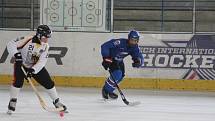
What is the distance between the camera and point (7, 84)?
38.6 feet

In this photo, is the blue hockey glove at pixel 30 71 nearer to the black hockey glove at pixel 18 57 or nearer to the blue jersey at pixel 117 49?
the black hockey glove at pixel 18 57

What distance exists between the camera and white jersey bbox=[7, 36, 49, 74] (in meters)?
7.30

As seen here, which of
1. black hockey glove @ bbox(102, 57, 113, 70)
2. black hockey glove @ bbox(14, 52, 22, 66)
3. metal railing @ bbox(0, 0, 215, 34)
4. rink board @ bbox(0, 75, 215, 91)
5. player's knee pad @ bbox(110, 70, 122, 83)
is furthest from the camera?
metal railing @ bbox(0, 0, 215, 34)

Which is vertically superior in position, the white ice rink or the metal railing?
the metal railing

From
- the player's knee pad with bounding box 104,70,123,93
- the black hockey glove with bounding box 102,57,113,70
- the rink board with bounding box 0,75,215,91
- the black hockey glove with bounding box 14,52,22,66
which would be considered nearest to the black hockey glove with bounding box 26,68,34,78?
the black hockey glove with bounding box 14,52,22,66

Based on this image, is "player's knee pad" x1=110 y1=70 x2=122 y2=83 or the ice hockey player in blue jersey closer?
the ice hockey player in blue jersey

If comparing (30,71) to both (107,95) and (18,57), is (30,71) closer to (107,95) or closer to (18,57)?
(18,57)

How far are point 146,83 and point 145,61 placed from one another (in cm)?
46

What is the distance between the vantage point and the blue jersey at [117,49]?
9.05 meters

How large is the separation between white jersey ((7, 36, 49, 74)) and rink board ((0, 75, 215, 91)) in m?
4.16

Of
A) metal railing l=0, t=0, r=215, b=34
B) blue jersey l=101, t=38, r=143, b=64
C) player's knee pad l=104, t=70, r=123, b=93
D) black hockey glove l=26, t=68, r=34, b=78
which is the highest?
metal railing l=0, t=0, r=215, b=34

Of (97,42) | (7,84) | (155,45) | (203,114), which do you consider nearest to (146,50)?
(155,45)

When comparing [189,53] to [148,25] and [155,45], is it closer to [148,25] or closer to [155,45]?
[155,45]

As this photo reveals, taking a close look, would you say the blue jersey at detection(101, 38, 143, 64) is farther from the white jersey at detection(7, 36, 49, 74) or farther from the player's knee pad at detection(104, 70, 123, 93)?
the white jersey at detection(7, 36, 49, 74)
